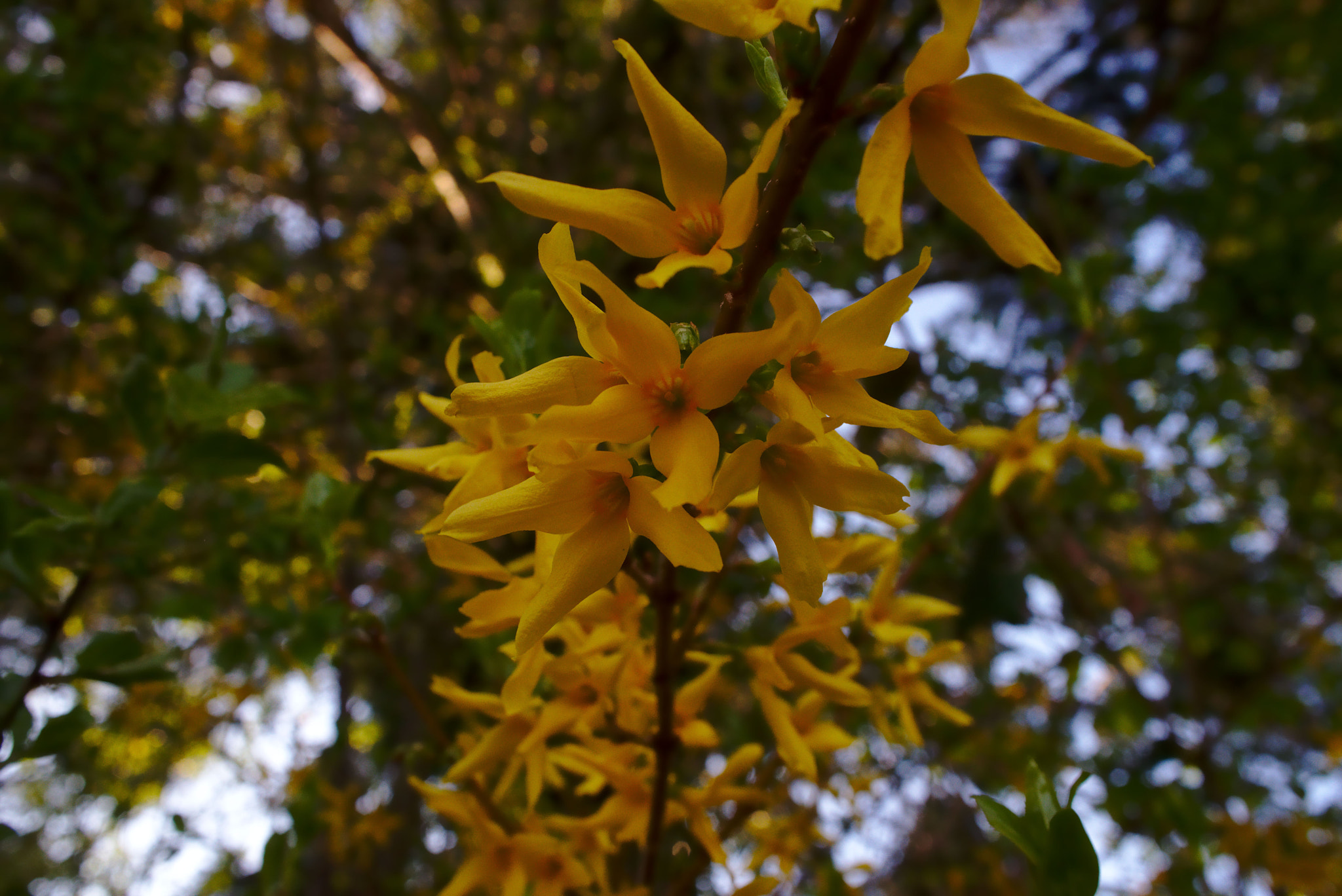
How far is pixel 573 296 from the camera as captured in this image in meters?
0.62

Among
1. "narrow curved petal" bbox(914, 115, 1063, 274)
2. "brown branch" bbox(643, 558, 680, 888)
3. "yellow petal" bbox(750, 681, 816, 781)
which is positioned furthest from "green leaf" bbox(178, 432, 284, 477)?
"narrow curved petal" bbox(914, 115, 1063, 274)

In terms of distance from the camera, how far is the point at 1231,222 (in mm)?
4422

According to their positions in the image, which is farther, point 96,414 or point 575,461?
point 96,414

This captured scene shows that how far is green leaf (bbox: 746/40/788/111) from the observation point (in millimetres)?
621

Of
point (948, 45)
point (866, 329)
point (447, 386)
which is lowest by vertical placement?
point (447, 386)

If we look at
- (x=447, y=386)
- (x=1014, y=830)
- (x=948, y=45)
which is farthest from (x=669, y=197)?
(x=447, y=386)

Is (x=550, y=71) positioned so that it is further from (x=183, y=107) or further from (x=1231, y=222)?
(x=1231, y=222)

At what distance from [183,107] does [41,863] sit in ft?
12.8

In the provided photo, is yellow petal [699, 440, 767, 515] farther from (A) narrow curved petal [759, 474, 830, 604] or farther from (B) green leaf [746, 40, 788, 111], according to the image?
(B) green leaf [746, 40, 788, 111]

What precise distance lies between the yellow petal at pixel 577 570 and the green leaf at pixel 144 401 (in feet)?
3.23

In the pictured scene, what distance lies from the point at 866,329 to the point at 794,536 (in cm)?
20

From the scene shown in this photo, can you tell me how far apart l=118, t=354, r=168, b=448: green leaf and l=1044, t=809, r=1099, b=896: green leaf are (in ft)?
4.65

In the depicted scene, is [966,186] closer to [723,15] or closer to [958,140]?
[958,140]

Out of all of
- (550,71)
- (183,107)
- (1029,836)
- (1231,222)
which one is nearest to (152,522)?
(1029,836)
